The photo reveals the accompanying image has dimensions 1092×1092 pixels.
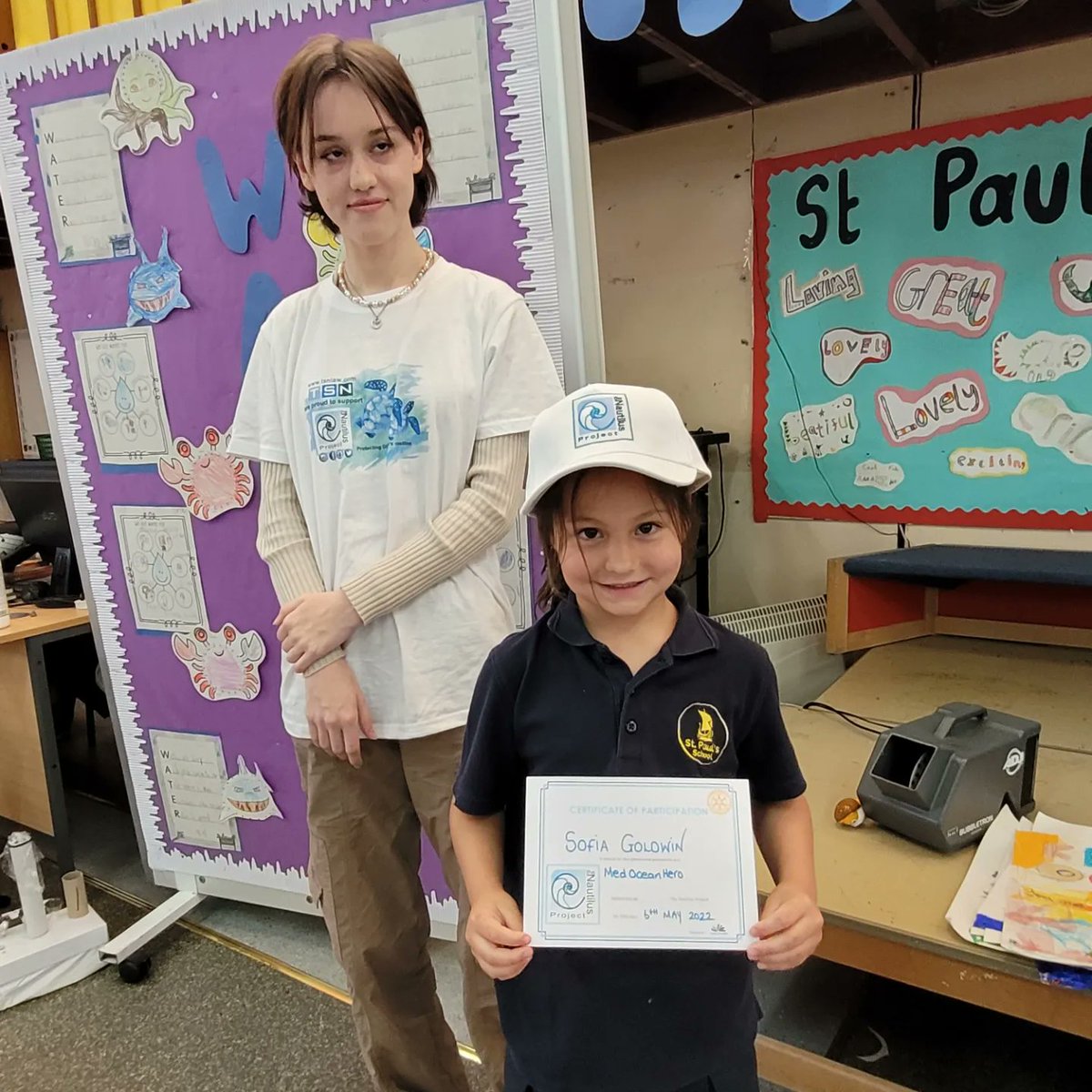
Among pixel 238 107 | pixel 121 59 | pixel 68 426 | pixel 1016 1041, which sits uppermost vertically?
pixel 121 59

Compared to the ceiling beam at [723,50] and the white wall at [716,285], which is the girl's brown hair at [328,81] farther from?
the white wall at [716,285]

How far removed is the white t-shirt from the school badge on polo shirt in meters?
0.41

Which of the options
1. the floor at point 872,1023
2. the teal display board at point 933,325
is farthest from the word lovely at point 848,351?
the floor at point 872,1023

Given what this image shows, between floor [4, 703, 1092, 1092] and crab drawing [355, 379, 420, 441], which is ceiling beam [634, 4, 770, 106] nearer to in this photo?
crab drawing [355, 379, 420, 441]

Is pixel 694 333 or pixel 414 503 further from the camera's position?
pixel 694 333

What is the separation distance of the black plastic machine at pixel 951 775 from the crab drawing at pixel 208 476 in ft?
4.22

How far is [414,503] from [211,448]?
0.79 meters

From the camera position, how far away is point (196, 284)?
64.6 inches

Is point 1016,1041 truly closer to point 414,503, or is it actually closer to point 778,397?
point 414,503

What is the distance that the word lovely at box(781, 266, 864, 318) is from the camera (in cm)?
255

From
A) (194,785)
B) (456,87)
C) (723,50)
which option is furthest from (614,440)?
(723,50)

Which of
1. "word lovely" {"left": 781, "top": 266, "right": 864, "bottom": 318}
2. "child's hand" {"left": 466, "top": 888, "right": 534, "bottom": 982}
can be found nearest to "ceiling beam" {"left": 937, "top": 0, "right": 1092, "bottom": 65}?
"word lovely" {"left": 781, "top": 266, "right": 864, "bottom": 318}

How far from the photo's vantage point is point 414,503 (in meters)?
1.11

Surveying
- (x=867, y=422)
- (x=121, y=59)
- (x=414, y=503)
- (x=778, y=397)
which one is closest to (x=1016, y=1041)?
(x=414, y=503)
